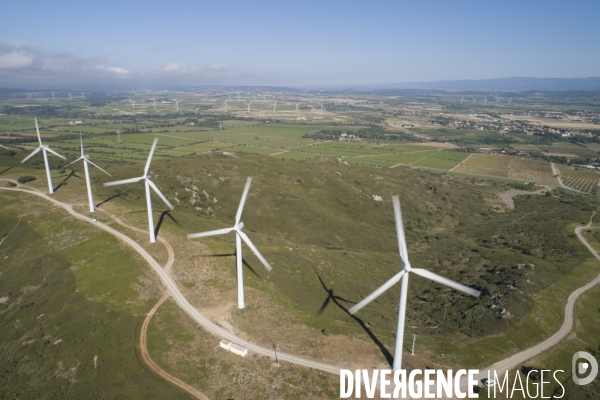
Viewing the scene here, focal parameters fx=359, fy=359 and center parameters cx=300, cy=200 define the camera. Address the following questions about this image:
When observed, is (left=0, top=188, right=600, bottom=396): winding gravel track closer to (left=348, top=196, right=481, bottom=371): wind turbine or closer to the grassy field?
the grassy field

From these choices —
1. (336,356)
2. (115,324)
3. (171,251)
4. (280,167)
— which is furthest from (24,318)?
(280,167)

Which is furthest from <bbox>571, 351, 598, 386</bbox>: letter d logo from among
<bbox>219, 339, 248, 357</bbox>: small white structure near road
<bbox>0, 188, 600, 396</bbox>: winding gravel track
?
<bbox>219, 339, 248, 357</bbox>: small white structure near road

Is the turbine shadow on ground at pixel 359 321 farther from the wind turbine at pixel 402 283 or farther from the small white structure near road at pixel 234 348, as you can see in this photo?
the small white structure near road at pixel 234 348

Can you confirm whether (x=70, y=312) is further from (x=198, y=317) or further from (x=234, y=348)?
(x=234, y=348)

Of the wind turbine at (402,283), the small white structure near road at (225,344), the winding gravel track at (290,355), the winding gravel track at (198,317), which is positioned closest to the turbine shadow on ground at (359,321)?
the wind turbine at (402,283)

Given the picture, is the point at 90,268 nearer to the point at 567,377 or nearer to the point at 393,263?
the point at 393,263

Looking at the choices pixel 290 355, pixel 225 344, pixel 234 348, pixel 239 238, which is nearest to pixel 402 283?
pixel 290 355

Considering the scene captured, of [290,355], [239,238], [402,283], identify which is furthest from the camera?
[239,238]
